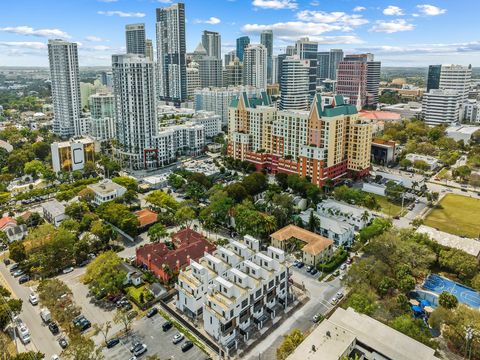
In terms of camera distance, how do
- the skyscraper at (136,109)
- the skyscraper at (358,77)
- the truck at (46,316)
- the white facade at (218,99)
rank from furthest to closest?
the skyscraper at (358,77), the white facade at (218,99), the skyscraper at (136,109), the truck at (46,316)

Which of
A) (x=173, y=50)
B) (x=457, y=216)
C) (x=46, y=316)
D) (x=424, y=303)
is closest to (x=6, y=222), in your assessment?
(x=46, y=316)

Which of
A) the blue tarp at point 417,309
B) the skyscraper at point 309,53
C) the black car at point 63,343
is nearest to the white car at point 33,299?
the black car at point 63,343

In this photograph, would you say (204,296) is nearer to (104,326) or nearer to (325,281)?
(104,326)

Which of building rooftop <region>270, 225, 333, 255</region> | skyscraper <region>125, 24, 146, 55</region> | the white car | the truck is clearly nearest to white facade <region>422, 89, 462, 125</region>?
building rooftop <region>270, 225, 333, 255</region>

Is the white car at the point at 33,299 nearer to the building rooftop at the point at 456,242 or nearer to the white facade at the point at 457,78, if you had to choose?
the building rooftop at the point at 456,242

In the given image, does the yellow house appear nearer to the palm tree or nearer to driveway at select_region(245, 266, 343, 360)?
driveway at select_region(245, 266, 343, 360)

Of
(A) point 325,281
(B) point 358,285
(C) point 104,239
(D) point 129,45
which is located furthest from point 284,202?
(D) point 129,45
